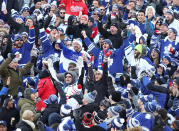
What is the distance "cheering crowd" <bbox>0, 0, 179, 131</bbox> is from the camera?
955cm

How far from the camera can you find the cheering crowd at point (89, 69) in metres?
9.55

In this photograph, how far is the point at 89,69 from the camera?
11859 millimetres

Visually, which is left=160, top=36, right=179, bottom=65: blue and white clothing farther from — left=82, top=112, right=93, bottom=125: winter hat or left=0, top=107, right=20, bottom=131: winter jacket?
left=82, top=112, right=93, bottom=125: winter hat

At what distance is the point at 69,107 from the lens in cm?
970

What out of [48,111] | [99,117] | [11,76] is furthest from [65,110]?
[11,76]

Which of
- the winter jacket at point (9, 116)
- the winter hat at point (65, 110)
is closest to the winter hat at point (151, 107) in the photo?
the winter hat at point (65, 110)

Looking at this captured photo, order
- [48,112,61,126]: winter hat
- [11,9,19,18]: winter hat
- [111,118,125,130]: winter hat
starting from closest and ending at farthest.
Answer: [111,118,125,130]: winter hat
[48,112,61,126]: winter hat
[11,9,19,18]: winter hat

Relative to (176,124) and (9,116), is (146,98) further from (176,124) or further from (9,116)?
(9,116)

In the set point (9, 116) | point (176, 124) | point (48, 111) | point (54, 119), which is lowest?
point (9, 116)

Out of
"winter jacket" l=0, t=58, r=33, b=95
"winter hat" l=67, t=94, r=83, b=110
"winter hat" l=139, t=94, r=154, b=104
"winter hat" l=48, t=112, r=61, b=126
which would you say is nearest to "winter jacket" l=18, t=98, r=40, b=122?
"winter hat" l=67, t=94, r=83, b=110

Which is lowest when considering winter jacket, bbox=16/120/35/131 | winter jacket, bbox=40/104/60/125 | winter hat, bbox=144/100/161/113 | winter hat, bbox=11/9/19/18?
winter jacket, bbox=40/104/60/125

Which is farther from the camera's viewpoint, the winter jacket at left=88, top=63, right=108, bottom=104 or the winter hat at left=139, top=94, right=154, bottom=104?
the winter jacket at left=88, top=63, right=108, bottom=104

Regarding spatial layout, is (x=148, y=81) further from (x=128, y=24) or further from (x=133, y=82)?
(x=128, y=24)

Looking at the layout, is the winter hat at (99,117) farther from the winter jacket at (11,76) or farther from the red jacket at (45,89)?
the winter jacket at (11,76)
